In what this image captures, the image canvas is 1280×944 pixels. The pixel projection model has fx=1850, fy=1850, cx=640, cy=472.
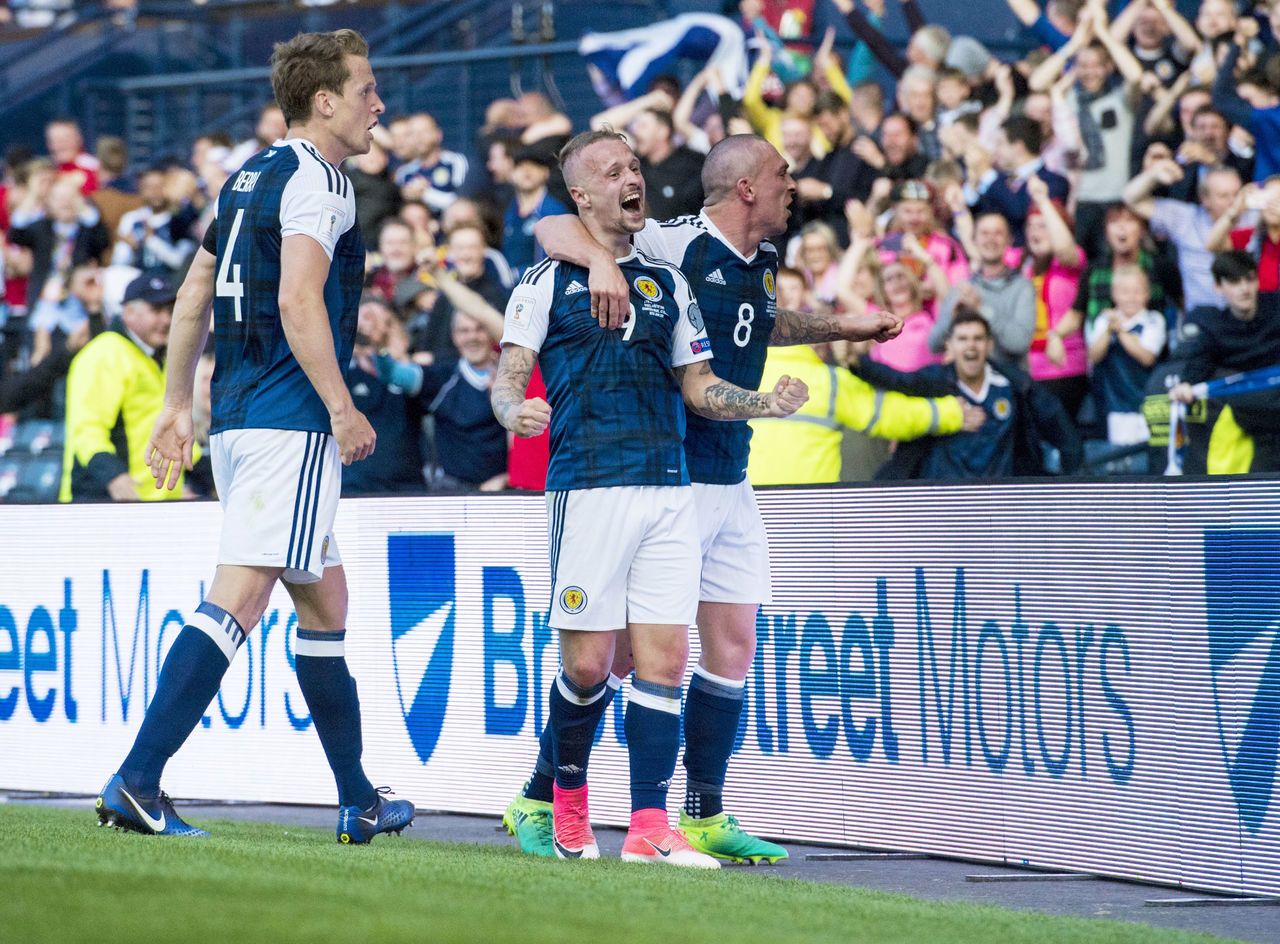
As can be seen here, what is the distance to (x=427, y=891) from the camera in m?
4.36

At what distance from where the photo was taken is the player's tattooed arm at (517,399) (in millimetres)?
5207

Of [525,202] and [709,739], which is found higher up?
[525,202]

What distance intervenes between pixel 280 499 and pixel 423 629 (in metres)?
2.31

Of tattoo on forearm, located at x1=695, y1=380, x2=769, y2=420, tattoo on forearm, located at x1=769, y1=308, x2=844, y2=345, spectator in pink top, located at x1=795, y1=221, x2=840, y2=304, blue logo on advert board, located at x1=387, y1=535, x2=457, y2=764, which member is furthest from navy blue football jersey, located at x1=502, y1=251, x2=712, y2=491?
spectator in pink top, located at x1=795, y1=221, x2=840, y2=304

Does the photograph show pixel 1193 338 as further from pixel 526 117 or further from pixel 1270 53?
pixel 526 117

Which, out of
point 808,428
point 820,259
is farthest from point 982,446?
point 820,259

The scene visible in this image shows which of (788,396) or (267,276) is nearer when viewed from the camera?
(788,396)

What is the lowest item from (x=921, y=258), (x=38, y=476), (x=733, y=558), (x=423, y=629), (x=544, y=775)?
(x=544, y=775)

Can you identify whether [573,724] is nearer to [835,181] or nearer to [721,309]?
[721,309]

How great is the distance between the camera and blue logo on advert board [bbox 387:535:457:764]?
7.77 meters

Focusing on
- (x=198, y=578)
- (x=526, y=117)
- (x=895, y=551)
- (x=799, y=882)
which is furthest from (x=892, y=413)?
(x=526, y=117)

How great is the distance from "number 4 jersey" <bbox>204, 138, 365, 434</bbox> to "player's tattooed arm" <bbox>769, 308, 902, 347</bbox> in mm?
1576

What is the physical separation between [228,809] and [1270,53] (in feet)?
22.9

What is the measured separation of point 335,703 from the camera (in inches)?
235
